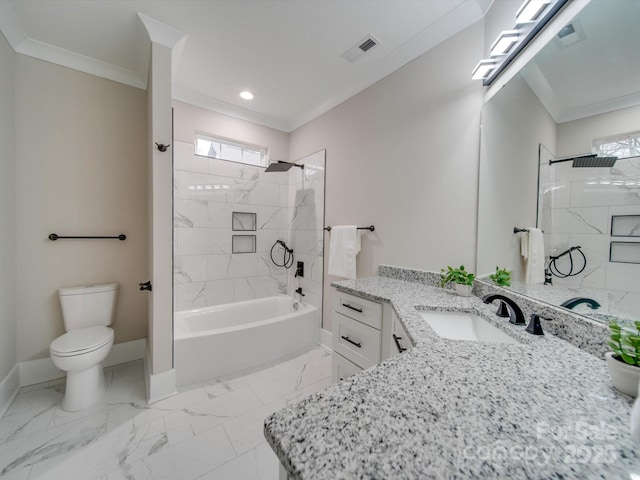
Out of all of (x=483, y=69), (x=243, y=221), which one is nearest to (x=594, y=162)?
(x=483, y=69)

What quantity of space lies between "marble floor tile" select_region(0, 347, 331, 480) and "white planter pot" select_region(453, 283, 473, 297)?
1364 millimetres

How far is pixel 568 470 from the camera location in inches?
15.5

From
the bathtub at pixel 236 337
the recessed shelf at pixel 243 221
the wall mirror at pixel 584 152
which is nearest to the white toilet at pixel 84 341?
the bathtub at pixel 236 337

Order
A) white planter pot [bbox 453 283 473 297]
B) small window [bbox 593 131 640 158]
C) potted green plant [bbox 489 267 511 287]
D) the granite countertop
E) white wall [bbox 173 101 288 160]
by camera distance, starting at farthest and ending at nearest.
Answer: white wall [bbox 173 101 288 160]
white planter pot [bbox 453 283 473 297]
potted green plant [bbox 489 267 511 287]
small window [bbox 593 131 640 158]
the granite countertop

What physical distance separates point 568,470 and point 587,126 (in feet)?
3.58

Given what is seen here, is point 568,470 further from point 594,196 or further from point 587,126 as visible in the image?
point 587,126

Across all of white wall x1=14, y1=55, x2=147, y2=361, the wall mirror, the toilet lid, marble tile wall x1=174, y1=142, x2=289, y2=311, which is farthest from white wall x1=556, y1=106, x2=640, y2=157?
white wall x1=14, y1=55, x2=147, y2=361

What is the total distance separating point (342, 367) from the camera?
5.68 ft

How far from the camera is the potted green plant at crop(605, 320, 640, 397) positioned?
59 centimetres

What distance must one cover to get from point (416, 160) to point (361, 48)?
99 cm

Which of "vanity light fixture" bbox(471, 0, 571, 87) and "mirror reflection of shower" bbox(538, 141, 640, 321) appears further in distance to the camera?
"vanity light fixture" bbox(471, 0, 571, 87)

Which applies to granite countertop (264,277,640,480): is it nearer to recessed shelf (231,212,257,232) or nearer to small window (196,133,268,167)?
recessed shelf (231,212,257,232)

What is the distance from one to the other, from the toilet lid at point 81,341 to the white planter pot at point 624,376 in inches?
103

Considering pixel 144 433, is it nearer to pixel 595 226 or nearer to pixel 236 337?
pixel 236 337
